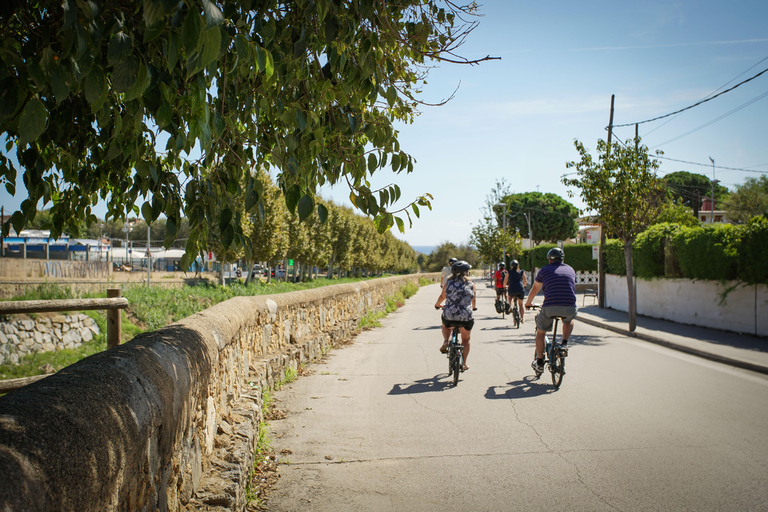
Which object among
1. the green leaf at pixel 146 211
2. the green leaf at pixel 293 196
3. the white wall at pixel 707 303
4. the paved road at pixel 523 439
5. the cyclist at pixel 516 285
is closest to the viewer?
the green leaf at pixel 293 196

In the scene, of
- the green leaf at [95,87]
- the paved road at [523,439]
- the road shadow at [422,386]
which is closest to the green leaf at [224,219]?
the green leaf at [95,87]

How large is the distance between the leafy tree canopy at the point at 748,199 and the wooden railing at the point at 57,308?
2912 inches

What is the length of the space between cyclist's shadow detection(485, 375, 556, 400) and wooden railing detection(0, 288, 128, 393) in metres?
4.59

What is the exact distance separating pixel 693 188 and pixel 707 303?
9301 centimetres

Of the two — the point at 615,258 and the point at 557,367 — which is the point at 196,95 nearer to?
the point at 557,367

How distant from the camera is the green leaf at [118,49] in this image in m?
1.70

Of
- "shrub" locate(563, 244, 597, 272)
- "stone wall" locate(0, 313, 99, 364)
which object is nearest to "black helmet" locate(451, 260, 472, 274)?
"stone wall" locate(0, 313, 99, 364)

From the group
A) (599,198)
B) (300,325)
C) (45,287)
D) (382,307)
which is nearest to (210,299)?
(45,287)

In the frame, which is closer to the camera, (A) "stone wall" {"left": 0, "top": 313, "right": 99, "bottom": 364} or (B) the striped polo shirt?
(B) the striped polo shirt

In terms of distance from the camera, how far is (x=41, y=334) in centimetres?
1333

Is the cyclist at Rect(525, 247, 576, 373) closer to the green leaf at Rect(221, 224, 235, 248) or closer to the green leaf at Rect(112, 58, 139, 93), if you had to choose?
the green leaf at Rect(221, 224, 235, 248)

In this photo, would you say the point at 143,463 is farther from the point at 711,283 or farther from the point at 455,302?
the point at 711,283

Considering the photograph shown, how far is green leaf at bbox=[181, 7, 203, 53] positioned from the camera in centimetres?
151

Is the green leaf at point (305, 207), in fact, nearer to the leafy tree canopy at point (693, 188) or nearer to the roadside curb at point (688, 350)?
the roadside curb at point (688, 350)
